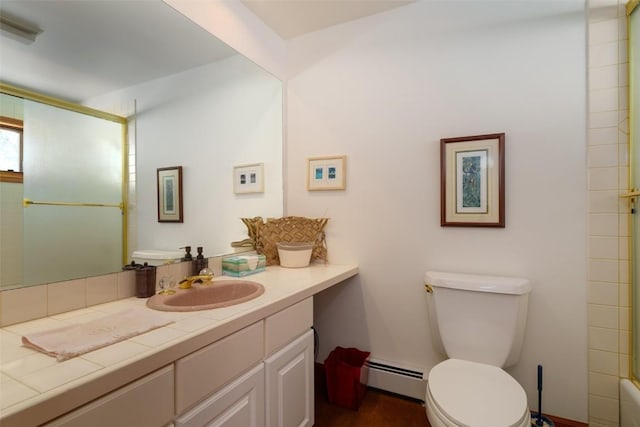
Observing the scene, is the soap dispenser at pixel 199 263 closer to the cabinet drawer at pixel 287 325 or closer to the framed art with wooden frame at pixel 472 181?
the cabinet drawer at pixel 287 325

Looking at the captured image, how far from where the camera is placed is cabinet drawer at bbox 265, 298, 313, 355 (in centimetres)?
119

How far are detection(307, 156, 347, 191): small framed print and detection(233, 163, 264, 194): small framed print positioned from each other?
324mm

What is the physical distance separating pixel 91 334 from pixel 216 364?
1.17 feet

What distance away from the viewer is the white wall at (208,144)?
4.71 feet

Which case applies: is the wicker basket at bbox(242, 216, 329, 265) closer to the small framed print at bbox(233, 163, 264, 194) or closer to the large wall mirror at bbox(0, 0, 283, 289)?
the large wall mirror at bbox(0, 0, 283, 289)

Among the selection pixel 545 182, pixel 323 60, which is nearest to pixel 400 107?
pixel 323 60

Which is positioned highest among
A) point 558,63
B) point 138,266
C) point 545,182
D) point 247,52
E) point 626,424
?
point 247,52

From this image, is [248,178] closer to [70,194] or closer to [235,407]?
[70,194]

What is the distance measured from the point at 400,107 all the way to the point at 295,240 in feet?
3.44

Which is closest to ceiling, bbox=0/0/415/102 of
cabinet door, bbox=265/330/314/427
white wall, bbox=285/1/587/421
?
white wall, bbox=285/1/587/421

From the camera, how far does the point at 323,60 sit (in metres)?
2.10

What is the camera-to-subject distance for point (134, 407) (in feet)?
2.43

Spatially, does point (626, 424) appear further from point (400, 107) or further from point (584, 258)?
point (400, 107)

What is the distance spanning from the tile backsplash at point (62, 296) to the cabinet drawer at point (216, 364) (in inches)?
22.4
